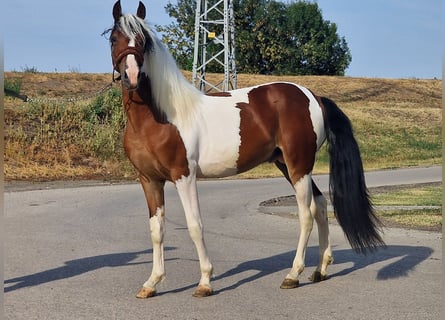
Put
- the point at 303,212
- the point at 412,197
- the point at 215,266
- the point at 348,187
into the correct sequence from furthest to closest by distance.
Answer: the point at 412,197 < the point at 215,266 < the point at 348,187 < the point at 303,212

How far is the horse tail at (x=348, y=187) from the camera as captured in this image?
773cm

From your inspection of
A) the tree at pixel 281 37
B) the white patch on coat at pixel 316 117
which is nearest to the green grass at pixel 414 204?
the white patch on coat at pixel 316 117

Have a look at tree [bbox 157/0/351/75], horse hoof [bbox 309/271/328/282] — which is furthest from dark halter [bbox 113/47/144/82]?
tree [bbox 157/0/351/75]

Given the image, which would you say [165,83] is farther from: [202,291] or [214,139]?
[202,291]

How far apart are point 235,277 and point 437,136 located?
92.6ft

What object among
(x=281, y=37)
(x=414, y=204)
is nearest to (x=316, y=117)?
(x=414, y=204)

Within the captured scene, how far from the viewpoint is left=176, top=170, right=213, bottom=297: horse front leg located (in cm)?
686

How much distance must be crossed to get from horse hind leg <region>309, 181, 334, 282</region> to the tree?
194 ft

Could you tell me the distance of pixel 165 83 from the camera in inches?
273

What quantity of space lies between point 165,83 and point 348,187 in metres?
2.30

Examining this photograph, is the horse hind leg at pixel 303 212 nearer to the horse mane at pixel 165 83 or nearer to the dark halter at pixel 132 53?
the horse mane at pixel 165 83

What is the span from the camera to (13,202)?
15250 mm

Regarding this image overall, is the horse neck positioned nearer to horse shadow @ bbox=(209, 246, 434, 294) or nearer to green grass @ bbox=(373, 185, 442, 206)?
horse shadow @ bbox=(209, 246, 434, 294)

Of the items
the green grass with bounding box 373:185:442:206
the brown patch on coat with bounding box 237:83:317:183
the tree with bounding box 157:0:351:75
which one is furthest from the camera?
the tree with bounding box 157:0:351:75
